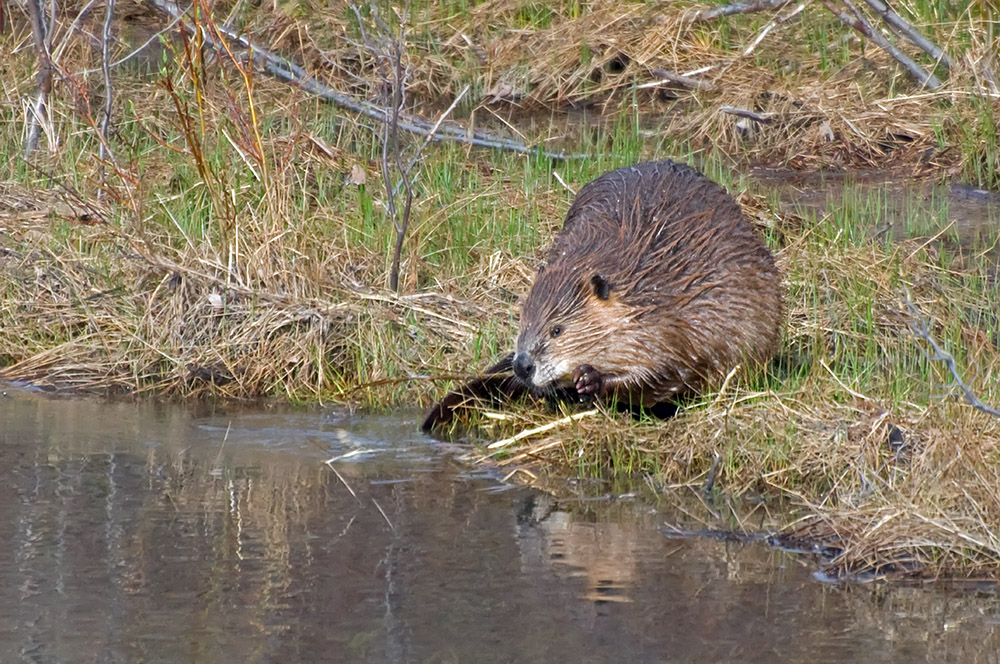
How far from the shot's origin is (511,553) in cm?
399

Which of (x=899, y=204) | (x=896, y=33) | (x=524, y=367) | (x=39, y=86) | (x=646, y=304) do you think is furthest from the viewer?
(x=896, y=33)

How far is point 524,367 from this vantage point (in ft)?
16.4

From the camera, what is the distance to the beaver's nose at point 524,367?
501cm

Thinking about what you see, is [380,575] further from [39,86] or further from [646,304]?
[39,86]

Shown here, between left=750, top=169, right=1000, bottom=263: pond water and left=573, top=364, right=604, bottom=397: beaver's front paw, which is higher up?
left=750, top=169, right=1000, bottom=263: pond water

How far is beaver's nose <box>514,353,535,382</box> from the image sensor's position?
501 centimetres

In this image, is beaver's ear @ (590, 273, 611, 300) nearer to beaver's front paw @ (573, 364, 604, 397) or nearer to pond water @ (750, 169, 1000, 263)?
beaver's front paw @ (573, 364, 604, 397)

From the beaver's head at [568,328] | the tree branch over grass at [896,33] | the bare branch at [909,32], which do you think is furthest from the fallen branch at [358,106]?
the beaver's head at [568,328]

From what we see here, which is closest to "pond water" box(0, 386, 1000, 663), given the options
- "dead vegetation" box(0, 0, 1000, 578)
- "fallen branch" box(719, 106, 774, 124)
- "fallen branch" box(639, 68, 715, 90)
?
"dead vegetation" box(0, 0, 1000, 578)

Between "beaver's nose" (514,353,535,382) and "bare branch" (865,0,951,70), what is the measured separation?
389 cm

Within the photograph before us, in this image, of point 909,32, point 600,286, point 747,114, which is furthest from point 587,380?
point 909,32

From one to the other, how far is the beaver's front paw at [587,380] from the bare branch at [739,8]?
15.4 ft

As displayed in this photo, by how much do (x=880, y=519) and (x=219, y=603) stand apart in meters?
1.61

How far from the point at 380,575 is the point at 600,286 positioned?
1.63 meters
